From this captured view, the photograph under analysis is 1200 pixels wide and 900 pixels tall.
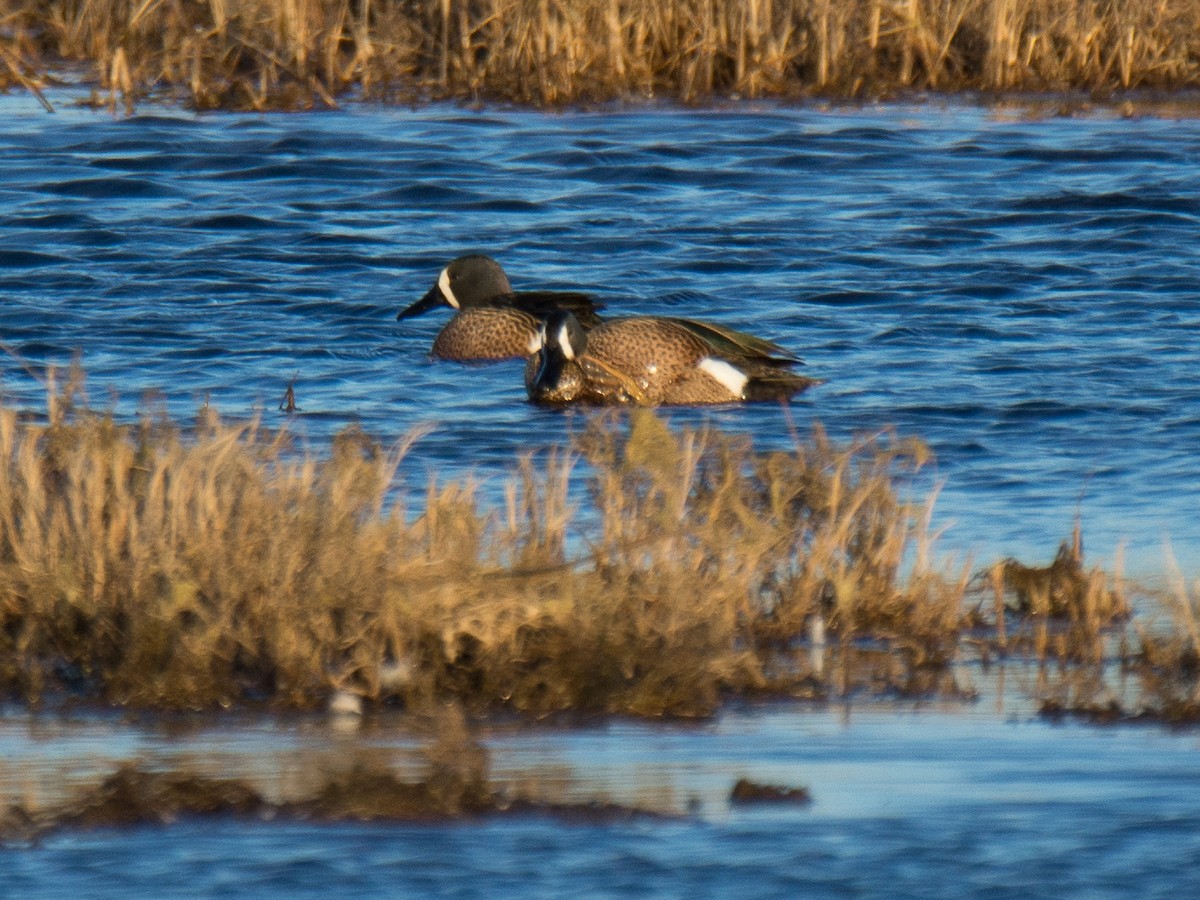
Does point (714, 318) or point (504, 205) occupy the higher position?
point (504, 205)

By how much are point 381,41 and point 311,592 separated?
12.6m

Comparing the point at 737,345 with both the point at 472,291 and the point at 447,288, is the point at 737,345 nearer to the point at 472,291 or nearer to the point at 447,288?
the point at 472,291

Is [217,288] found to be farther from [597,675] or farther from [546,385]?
[597,675]

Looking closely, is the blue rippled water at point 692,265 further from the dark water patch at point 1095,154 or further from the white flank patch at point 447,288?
the white flank patch at point 447,288

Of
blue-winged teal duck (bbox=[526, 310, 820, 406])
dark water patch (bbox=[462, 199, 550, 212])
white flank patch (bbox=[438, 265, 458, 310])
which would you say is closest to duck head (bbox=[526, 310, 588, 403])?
blue-winged teal duck (bbox=[526, 310, 820, 406])

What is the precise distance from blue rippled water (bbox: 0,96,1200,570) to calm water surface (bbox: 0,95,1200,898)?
0.12 ft

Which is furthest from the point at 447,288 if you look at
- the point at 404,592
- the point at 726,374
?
the point at 404,592

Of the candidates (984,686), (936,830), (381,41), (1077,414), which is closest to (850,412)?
(1077,414)

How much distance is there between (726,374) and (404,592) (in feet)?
17.4

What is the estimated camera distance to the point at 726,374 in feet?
34.6

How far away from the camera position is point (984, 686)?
566 cm

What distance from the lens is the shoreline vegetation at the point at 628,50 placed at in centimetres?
1705

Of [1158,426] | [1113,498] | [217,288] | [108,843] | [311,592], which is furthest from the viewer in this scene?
[217,288]

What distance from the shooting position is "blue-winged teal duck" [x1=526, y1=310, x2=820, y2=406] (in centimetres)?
1046
